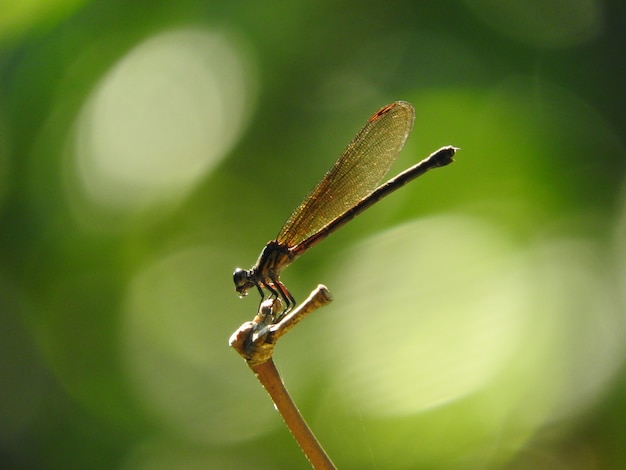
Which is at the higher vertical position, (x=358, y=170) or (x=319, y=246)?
(x=358, y=170)

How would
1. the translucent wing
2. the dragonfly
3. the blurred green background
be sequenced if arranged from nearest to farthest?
the dragonfly → the blurred green background → the translucent wing

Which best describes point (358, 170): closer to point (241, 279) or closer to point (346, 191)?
point (346, 191)

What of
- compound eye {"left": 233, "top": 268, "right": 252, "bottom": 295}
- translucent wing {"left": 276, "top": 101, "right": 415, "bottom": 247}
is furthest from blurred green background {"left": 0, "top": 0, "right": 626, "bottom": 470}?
compound eye {"left": 233, "top": 268, "right": 252, "bottom": 295}

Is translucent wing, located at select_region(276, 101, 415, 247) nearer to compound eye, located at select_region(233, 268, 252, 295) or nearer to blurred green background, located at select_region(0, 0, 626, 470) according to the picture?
blurred green background, located at select_region(0, 0, 626, 470)

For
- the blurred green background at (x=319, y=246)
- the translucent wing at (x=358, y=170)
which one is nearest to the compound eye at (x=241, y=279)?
the translucent wing at (x=358, y=170)

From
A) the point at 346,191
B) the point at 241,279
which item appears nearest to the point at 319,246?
the point at 346,191

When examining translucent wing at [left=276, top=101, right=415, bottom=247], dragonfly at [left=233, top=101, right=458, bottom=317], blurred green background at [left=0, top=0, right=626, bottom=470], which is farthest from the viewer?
translucent wing at [left=276, top=101, right=415, bottom=247]

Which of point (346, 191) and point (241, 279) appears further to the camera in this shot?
point (346, 191)

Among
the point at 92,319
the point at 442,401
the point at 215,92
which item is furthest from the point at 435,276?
the point at 92,319

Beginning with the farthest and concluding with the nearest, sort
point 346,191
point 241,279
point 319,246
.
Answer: point 319,246 → point 346,191 → point 241,279
